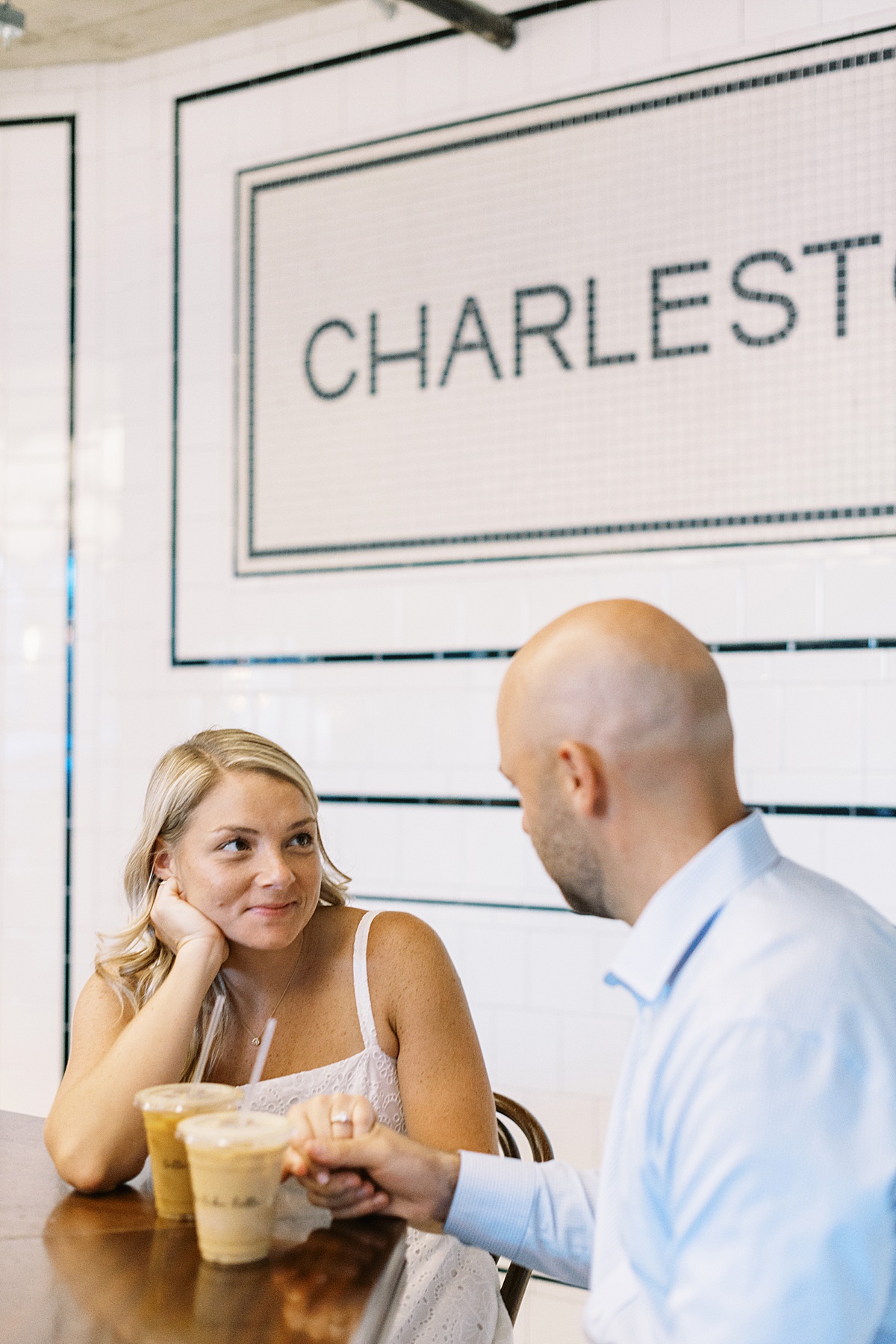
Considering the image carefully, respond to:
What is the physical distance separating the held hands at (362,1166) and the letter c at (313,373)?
2335 mm

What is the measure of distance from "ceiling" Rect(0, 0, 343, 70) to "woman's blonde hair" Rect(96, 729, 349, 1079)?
7.65 feet

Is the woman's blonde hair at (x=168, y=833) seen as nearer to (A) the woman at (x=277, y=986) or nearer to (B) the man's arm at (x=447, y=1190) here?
(A) the woman at (x=277, y=986)

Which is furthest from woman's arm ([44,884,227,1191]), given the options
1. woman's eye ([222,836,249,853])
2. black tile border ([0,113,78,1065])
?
black tile border ([0,113,78,1065])

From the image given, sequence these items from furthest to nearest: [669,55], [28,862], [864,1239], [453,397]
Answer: [28,862], [453,397], [669,55], [864,1239]

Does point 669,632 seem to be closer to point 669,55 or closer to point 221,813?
point 221,813

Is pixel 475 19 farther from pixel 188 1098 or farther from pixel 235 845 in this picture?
pixel 188 1098

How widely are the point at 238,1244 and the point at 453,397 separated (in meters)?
2.39

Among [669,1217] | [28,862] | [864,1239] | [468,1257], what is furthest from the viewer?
[28,862]

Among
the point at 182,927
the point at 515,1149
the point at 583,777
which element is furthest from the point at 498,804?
the point at 583,777

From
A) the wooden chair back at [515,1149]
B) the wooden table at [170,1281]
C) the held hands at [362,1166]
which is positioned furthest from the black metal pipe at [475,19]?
the wooden table at [170,1281]

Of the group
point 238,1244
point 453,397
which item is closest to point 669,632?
point 238,1244

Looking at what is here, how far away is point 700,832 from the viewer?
1.30m

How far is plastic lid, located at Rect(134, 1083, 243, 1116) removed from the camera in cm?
144

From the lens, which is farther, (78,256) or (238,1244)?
(78,256)
